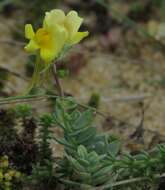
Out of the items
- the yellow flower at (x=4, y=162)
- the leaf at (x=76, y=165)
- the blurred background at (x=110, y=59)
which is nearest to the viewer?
the leaf at (x=76, y=165)

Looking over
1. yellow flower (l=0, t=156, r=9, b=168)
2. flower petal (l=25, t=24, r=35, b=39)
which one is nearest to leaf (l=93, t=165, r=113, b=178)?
A: yellow flower (l=0, t=156, r=9, b=168)

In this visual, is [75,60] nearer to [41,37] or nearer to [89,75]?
[89,75]

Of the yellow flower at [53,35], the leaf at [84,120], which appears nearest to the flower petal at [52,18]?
the yellow flower at [53,35]

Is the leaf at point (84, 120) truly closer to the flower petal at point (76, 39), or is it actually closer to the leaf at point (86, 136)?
the leaf at point (86, 136)

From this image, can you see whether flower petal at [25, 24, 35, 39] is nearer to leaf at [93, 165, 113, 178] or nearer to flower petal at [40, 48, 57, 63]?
flower petal at [40, 48, 57, 63]

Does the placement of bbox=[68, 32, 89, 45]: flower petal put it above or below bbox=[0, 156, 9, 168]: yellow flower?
above

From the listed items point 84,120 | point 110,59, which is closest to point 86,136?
point 84,120
